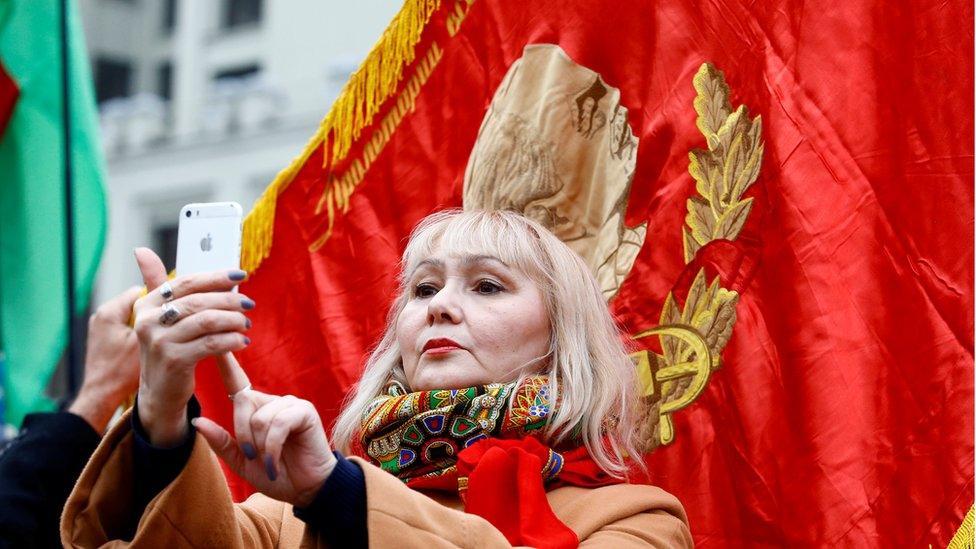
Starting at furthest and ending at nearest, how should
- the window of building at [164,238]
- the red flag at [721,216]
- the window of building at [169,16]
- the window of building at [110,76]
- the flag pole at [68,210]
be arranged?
the window of building at [169,16] < the window of building at [110,76] < the window of building at [164,238] < the flag pole at [68,210] < the red flag at [721,216]

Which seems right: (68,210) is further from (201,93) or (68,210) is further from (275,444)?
(201,93)

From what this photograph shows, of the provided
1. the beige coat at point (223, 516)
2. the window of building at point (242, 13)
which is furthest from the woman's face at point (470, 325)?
the window of building at point (242, 13)

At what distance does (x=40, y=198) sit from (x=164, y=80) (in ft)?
66.1

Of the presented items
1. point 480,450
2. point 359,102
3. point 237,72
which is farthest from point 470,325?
point 237,72

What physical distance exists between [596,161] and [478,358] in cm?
81

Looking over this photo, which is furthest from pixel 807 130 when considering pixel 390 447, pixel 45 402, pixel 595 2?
pixel 45 402

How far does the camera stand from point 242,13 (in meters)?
24.2

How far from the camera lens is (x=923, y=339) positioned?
281 centimetres

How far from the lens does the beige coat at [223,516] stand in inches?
88.8

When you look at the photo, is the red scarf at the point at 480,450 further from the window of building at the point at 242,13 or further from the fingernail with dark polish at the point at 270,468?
the window of building at the point at 242,13

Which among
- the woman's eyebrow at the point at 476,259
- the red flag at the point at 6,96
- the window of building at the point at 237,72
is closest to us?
the woman's eyebrow at the point at 476,259

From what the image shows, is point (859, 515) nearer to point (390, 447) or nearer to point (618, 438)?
point (618, 438)

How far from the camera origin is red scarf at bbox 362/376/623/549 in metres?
2.59

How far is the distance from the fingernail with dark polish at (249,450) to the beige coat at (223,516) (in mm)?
156
